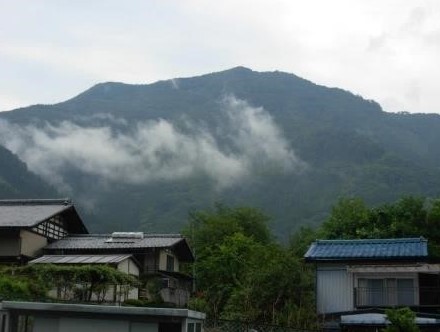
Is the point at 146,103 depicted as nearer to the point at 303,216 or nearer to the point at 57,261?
the point at 303,216

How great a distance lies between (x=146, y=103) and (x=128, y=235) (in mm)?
142086

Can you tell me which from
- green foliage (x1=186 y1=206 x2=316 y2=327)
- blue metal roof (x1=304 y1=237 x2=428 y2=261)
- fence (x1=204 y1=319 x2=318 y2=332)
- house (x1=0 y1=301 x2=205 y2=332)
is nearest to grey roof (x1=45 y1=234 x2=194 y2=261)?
green foliage (x1=186 y1=206 x2=316 y2=327)

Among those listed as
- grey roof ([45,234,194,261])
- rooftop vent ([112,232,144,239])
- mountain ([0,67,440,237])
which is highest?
mountain ([0,67,440,237])

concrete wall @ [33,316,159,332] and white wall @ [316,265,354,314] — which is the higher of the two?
white wall @ [316,265,354,314]

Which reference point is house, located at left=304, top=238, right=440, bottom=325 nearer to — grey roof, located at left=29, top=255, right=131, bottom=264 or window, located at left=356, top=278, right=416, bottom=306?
window, located at left=356, top=278, right=416, bottom=306

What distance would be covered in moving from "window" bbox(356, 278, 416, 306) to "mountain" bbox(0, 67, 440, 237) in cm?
5324

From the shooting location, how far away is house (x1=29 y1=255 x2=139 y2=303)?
25.3 m

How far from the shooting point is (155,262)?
34.6 metres

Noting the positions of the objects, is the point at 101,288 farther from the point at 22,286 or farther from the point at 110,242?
the point at 110,242

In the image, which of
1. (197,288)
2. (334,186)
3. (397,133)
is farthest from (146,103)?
(197,288)

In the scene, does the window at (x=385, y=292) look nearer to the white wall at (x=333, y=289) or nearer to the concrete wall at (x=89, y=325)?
the white wall at (x=333, y=289)

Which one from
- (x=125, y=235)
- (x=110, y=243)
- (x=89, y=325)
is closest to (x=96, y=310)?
(x=89, y=325)

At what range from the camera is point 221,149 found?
485 feet

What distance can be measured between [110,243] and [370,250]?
15502 millimetres
